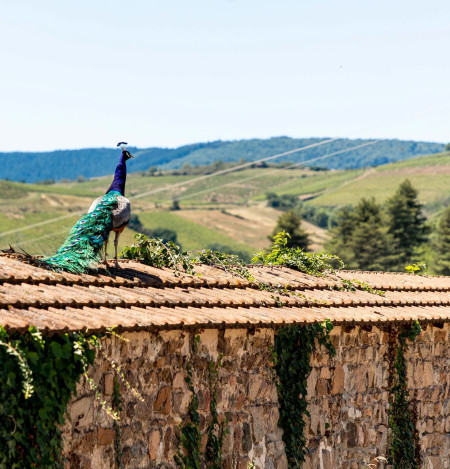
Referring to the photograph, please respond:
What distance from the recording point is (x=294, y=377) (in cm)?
→ 951

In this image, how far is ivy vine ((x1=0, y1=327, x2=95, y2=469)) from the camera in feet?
20.8

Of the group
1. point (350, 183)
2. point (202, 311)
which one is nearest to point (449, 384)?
point (202, 311)

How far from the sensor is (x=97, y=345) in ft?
23.1

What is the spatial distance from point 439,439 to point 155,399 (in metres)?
4.91

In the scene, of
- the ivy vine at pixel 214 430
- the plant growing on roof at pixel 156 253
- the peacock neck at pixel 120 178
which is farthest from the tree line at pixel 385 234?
the ivy vine at pixel 214 430

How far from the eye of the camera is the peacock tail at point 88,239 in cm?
880

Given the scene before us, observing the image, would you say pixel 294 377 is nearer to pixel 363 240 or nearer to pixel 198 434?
pixel 198 434

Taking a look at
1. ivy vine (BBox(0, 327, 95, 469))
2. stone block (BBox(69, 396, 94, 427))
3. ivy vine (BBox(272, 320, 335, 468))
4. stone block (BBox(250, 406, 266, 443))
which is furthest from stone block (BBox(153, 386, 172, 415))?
ivy vine (BBox(272, 320, 335, 468))

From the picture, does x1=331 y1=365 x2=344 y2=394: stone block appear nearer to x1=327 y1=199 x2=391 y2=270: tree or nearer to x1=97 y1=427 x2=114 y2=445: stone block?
x1=97 y1=427 x2=114 y2=445: stone block

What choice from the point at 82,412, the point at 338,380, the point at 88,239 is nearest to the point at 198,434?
the point at 82,412

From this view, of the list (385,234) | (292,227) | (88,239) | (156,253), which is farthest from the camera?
(385,234)

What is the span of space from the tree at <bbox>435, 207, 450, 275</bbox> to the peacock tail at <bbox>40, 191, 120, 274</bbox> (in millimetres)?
58211

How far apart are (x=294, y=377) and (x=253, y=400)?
638 mm

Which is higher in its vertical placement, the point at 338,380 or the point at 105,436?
the point at 105,436
